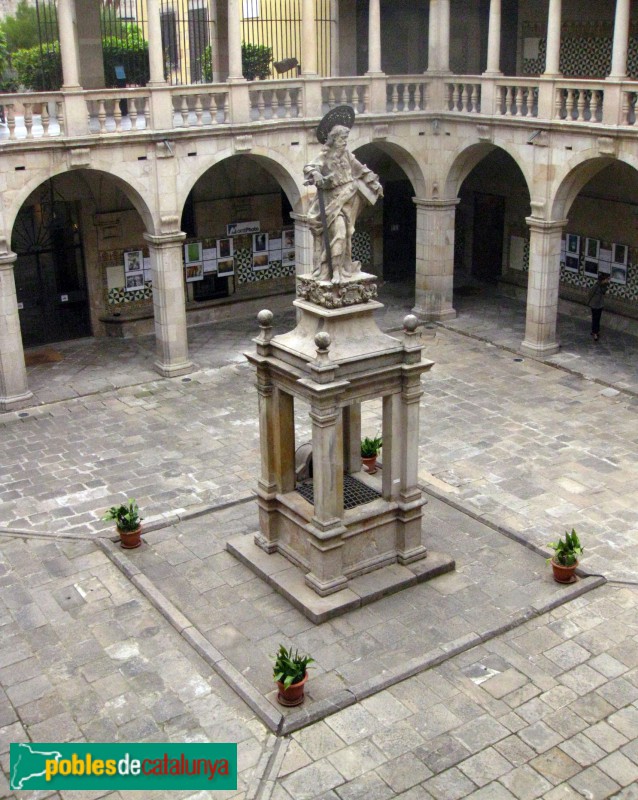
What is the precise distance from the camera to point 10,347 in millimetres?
19312

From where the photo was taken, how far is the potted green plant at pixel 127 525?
1405 cm

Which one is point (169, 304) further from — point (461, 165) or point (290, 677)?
point (290, 677)

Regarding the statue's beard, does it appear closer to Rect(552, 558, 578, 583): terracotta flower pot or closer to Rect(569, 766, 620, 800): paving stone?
Rect(552, 558, 578, 583): terracotta flower pot

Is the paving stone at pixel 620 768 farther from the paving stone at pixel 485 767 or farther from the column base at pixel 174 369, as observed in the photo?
the column base at pixel 174 369

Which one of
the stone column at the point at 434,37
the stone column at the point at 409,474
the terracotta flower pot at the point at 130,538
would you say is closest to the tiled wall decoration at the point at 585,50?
the stone column at the point at 434,37

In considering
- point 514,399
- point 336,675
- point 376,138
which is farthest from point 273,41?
point 336,675

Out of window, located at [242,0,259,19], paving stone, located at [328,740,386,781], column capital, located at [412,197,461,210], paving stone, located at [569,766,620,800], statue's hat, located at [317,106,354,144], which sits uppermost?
window, located at [242,0,259,19]

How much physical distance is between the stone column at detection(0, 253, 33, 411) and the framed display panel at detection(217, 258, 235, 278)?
698cm

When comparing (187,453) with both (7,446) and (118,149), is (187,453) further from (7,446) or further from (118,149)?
(118,149)

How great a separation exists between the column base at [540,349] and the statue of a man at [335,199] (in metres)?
10.4

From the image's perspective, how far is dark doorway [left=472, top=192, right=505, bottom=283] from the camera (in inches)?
1083

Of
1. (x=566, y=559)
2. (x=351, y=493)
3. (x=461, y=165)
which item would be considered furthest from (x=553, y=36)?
(x=566, y=559)

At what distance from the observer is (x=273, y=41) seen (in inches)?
1187

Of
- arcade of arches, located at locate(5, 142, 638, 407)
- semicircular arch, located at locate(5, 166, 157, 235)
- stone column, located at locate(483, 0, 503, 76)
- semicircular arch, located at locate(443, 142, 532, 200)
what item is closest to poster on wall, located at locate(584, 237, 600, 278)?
arcade of arches, located at locate(5, 142, 638, 407)
